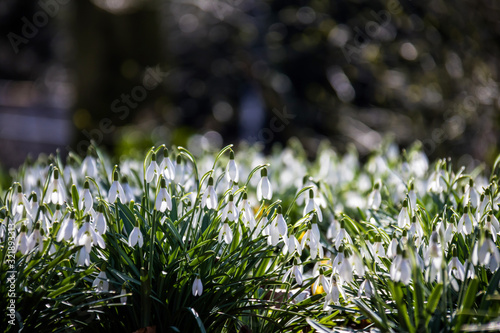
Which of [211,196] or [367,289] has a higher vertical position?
[211,196]

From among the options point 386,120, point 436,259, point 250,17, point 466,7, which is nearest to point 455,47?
point 466,7

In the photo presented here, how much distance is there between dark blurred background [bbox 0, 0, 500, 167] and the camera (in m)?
6.15

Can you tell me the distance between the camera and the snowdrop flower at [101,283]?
6.18ft

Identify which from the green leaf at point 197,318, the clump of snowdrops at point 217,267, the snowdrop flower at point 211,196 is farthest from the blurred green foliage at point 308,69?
the green leaf at point 197,318

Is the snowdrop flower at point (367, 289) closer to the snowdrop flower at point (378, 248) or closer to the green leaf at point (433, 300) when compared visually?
the snowdrop flower at point (378, 248)

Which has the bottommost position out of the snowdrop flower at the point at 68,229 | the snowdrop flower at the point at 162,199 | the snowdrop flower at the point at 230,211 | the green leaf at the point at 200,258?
the green leaf at the point at 200,258

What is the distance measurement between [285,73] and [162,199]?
6432 mm

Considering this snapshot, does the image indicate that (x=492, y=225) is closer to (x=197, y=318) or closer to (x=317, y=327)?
(x=317, y=327)

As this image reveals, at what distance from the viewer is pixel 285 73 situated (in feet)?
26.7

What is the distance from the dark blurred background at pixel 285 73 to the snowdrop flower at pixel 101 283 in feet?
12.2

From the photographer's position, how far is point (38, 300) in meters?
1.86

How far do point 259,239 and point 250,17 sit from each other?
270 inches

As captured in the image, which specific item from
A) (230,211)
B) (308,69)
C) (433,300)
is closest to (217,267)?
(230,211)

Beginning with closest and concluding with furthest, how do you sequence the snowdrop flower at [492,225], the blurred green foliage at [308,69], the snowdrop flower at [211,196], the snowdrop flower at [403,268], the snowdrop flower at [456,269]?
the snowdrop flower at [403,268] → the snowdrop flower at [456,269] → the snowdrop flower at [492,225] → the snowdrop flower at [211,196] → the blurred green foliage at [308,69]
